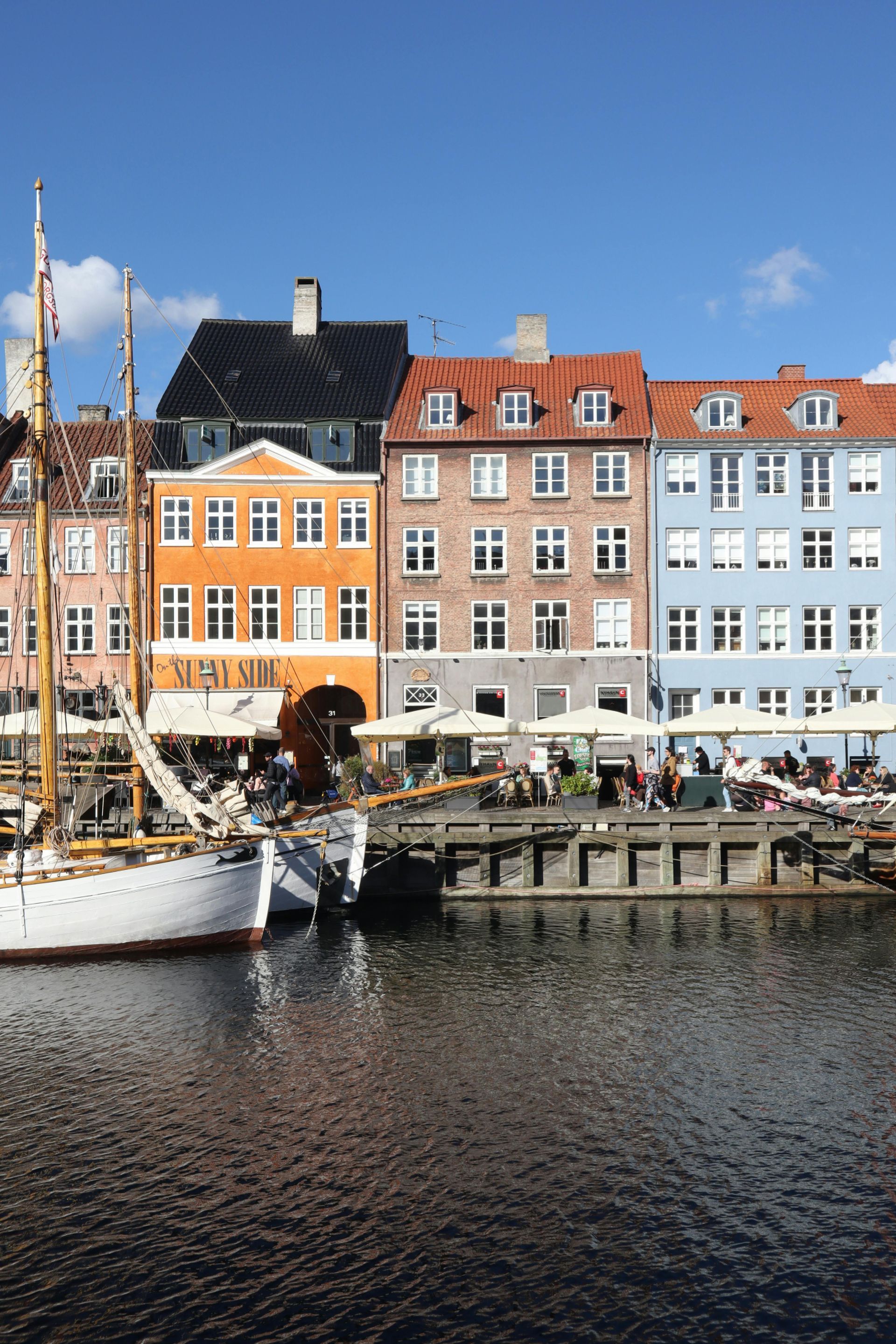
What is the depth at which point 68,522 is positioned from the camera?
46.3 meters

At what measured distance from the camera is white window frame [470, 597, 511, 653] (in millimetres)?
44750

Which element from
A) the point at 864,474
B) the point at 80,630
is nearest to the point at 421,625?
the point at 80,630

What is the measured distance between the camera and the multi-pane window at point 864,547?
45344 mm

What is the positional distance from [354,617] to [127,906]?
22900mm

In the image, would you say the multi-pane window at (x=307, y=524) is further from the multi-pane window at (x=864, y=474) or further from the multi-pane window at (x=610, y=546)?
the multi-pane window at (x=864, y=474)

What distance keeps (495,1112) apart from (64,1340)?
597 centimetres

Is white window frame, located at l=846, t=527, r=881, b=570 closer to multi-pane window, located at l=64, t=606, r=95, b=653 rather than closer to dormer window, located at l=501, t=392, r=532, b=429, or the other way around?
dormer window, located at l=501, t=392, r=532, b=429

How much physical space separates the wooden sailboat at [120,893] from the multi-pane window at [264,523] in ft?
66.3

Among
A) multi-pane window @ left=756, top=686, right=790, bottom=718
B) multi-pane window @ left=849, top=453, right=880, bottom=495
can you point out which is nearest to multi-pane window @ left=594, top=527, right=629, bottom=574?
multi-pane window @ left=756, top=686, right=790, bottom=718

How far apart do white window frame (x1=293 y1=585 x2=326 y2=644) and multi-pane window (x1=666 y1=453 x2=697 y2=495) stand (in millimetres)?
14181

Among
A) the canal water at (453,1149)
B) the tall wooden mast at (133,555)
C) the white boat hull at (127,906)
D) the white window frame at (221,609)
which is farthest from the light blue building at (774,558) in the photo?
the white boat hull at (127,906)

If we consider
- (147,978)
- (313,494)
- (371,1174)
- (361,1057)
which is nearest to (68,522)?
(313,494)

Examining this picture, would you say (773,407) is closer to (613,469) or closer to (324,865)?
(613,469)

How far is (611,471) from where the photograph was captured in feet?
149
